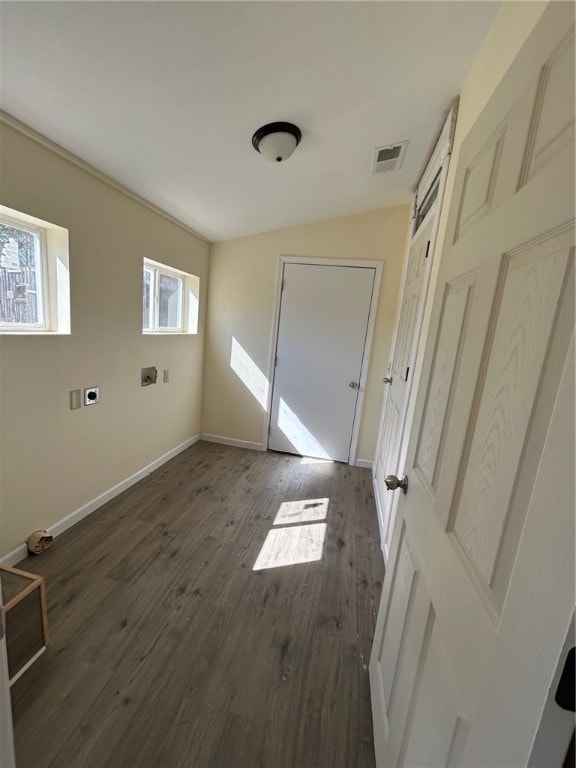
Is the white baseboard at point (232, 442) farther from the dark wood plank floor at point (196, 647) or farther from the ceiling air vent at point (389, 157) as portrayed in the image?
the ceiling air vent at point (389, 157)

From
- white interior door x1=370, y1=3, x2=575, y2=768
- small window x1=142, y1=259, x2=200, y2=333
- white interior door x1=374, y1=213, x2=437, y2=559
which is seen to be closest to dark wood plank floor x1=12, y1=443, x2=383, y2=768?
white interior door x1=374, y1=213, x2=437, y2=559

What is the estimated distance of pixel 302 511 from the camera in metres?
2.48

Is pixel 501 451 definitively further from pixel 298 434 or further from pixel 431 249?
pixel 298 434

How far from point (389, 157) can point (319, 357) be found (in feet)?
5.70

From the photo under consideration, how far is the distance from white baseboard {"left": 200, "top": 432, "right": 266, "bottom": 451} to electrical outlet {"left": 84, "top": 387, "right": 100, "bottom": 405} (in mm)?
→ 1661

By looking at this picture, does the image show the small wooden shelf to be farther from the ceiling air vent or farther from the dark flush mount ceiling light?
the ceiling air vent

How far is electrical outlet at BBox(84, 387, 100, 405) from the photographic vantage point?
2.03 meters

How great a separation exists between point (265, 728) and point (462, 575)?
3.55ft

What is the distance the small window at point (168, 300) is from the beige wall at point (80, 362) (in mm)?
150

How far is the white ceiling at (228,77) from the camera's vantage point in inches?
39.8

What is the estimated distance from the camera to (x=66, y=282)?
1.80 metres

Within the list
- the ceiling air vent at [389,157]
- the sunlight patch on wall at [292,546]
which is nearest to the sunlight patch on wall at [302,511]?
the sunlight patch on wall at [292,546]

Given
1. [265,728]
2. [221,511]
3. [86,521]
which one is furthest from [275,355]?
[265,728]

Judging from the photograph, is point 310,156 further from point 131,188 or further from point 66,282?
point 66,282
